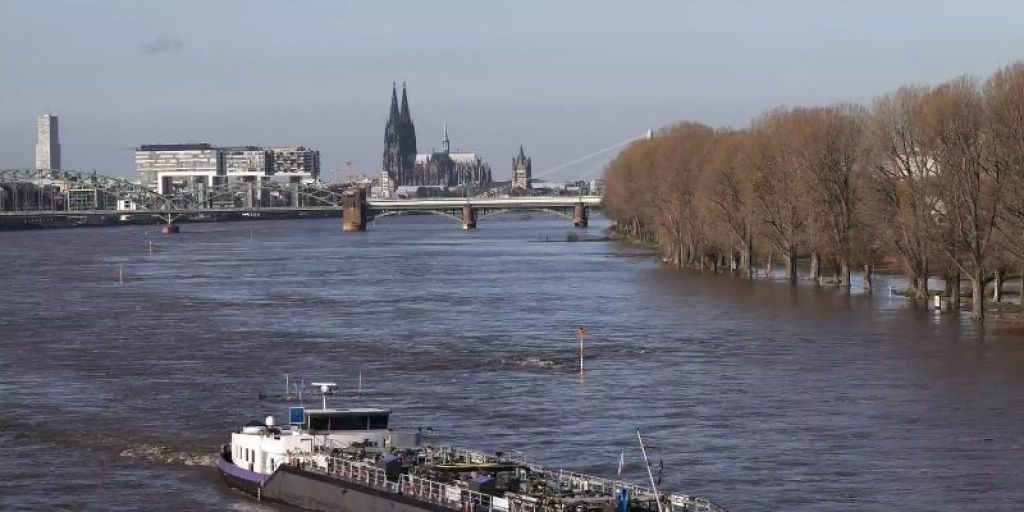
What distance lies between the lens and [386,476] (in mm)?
40281

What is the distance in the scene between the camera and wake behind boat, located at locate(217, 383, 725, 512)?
36750 millimetres

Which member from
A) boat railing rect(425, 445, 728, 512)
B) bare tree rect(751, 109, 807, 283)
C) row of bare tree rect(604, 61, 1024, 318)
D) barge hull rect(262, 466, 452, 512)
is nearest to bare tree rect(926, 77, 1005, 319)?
row of bare tree rect(604, 61, 1024, 318)

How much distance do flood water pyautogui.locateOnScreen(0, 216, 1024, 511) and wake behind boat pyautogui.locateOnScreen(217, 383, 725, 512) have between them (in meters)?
1.24

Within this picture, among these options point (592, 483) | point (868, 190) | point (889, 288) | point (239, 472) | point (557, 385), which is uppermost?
point (868, 190)

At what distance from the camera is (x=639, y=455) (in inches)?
1881

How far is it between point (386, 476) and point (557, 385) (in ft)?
75.4

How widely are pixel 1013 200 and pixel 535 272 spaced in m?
60.9

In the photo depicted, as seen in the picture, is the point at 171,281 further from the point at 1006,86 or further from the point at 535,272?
the point at 1006,86

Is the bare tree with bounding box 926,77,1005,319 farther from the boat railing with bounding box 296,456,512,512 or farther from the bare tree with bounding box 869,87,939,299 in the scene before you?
the boat railing with bounding box 296,456,512,512

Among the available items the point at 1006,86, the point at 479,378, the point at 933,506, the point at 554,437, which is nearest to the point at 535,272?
the point at 1006,86

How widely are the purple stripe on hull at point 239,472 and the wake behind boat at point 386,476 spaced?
2cm

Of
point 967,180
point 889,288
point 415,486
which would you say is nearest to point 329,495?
point 415,486

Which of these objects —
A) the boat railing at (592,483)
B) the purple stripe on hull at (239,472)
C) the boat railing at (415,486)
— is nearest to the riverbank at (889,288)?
the boat railing at (592,483)

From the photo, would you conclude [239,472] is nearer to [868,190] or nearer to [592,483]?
[592,483]
